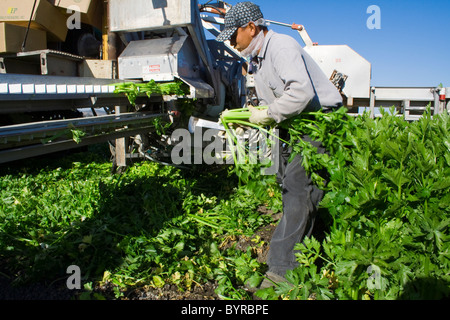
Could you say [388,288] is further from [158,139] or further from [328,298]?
[158,139]

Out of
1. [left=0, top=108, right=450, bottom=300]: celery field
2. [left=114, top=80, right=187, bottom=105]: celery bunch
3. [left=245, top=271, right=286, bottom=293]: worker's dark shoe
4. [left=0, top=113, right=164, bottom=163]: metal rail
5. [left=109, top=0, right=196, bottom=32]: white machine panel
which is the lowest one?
[left=245, top=271, right=286, bottom=293]: worker's dark shoe

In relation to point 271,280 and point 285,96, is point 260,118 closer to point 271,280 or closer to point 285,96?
point 285,96

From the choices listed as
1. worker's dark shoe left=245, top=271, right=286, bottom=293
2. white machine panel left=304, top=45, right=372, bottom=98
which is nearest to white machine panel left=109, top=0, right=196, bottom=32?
worker's dark shoe left=245, top=271, right=286, bottom=293

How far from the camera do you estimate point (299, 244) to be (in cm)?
252

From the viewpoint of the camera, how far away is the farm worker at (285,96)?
258cm

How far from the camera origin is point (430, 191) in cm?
199

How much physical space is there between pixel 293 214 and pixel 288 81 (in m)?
1.07

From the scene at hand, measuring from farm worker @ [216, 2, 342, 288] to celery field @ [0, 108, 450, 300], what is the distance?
136 millimetres

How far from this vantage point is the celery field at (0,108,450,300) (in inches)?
79.3

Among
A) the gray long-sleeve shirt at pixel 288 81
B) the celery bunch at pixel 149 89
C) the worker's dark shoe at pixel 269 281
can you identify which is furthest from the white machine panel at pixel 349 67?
the worker's dark shoe at pixel 269 281

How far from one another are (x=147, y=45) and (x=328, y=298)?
3968mm

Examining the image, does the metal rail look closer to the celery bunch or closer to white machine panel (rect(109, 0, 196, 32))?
the celery bunch

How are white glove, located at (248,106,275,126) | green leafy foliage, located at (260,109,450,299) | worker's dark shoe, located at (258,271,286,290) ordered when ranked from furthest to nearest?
white glove, located at (248,106,275,126) → worker's dark shoe, located at (258,271,286,290) → green leafy foliage, located at (260,109,450,299)

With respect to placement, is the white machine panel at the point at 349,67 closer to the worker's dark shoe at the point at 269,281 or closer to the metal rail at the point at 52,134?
the metal rail at the point at 52,134
